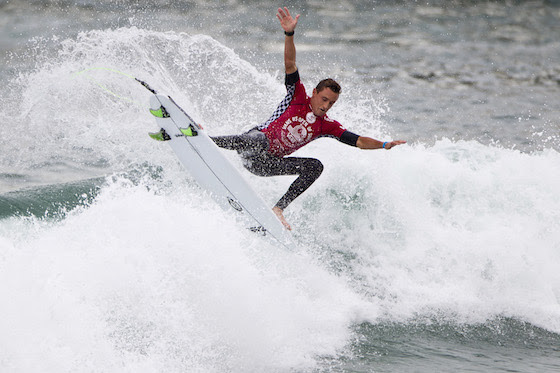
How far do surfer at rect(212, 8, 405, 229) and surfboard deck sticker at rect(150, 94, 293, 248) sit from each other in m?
0.16

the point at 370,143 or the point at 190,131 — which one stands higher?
the point at 370,143

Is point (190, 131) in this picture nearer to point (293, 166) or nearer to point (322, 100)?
point (293, 166)

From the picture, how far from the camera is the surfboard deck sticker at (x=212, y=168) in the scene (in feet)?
21.5

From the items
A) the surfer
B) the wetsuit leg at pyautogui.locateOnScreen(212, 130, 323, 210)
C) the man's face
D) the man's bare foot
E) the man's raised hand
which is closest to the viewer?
the man's raised hand

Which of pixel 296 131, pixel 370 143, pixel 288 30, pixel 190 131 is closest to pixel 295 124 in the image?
pixel 296 131

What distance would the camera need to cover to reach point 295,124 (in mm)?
6547

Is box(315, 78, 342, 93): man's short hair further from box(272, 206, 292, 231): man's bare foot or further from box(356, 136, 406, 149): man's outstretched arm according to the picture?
box(272, 206, 292, 231): man's bare foot

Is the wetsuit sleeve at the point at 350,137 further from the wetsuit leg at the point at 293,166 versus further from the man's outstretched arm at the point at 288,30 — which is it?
the man's outstretched arm at the point at 288,30

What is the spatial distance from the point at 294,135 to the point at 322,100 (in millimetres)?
467

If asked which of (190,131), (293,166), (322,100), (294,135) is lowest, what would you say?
(293,166)

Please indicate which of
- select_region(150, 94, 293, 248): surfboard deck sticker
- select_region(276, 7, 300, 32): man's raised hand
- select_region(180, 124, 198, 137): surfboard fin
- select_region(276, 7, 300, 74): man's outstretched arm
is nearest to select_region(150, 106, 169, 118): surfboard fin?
select_region(150, 94, 293, 248): surfboard deck sticker

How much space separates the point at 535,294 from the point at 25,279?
5878mm

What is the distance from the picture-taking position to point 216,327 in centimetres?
557

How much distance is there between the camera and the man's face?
6324 mm
